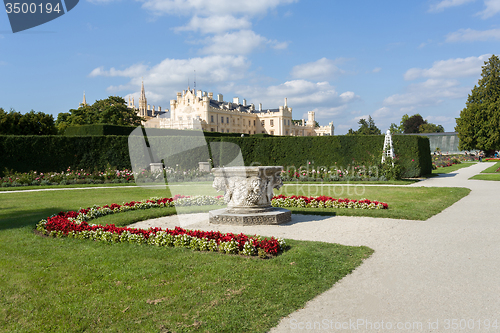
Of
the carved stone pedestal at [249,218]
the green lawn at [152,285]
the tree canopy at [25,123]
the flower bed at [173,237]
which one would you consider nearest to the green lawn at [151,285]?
the green lawn at [152,285]

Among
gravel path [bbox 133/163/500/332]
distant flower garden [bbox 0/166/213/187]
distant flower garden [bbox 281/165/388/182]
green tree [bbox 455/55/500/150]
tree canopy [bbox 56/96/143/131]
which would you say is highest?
tree canopy [bbox 56/96/143/131]

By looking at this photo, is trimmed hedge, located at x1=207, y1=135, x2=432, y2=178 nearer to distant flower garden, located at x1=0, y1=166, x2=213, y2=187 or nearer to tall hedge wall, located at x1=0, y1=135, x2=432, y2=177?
tall hedge wall, located at x1=0, y1=135, x2=432, y2=177

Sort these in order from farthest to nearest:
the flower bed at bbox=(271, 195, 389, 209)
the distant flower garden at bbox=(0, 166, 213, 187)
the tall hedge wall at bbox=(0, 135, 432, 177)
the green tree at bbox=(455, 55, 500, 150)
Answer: the green tree at bbox=(455, 55, 500, 150), the tall hedge wall at bbox=(0, 135, 432, 177), the distant flower garden at bbox=(0, 166, 213, 187), the flower bed at bbox=(271, 195, 389, 209)

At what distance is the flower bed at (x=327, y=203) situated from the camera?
9031 millimetres

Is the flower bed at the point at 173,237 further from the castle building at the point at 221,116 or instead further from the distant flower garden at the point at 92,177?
the castle building at the point at 221,116

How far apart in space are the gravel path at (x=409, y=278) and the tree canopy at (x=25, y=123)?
2782 cm

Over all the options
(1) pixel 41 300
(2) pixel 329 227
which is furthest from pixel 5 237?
(2) pixel 329 227

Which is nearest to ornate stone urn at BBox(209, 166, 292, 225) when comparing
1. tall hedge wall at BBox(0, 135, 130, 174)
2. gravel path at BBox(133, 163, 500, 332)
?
gravel path at BBox(133, 163, 500, 332)

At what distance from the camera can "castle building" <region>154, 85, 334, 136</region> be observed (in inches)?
2613

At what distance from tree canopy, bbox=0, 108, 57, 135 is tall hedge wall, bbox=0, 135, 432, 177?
43.1 ft

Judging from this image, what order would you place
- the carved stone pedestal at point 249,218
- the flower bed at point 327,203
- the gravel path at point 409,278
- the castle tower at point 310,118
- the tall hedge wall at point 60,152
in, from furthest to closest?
the castle tower at point 310,118
the tall hedge wall at point 60,152
the flower bed at point 327,203
the carved stone pedestal at point 249,218
the gravel path at point 409,278

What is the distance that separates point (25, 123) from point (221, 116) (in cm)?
4301

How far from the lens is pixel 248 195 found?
744 centimetres

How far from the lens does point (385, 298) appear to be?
3461 millimetres
